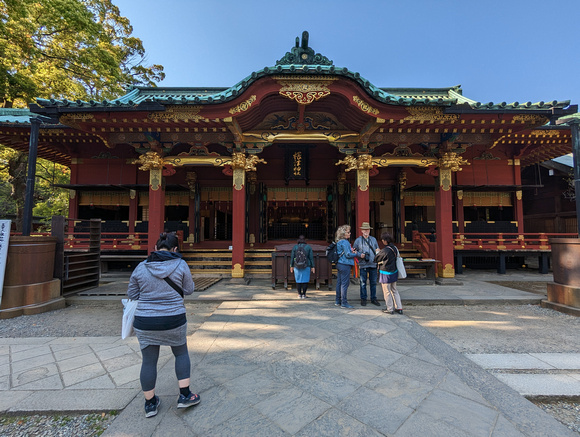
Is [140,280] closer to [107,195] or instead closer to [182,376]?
[182,376]

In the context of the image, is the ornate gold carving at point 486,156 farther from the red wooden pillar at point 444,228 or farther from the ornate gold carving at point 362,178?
the ornate gold carving at point 362,178

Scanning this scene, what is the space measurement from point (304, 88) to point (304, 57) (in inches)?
43.6

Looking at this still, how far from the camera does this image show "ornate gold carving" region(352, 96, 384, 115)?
677 cm

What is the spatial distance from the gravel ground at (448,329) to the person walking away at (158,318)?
0.67 metres

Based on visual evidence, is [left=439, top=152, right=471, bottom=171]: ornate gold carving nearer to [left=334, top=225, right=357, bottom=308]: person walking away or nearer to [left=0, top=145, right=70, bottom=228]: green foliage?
[left=334, top=225, right=357, bottom=308]: person walking away

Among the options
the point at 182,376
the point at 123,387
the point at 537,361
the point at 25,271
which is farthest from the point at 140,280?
the point at 25,271

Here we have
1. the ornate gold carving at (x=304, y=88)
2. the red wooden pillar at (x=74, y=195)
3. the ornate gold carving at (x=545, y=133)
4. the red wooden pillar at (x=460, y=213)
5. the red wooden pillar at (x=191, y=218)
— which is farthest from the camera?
the red wooden pillar at (x=191, y=218)

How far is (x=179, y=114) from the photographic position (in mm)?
6914

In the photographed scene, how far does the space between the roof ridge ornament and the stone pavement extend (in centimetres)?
673

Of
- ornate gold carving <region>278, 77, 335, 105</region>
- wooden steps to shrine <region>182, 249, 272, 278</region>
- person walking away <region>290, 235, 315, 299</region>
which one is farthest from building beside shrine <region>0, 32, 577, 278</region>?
person walking away <region>290, 235, 315, 299</region>

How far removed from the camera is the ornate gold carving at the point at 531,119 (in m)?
6.61

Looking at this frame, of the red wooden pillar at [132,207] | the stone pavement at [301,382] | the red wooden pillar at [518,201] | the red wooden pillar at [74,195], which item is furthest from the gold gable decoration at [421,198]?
the red wooden pillar at [74,195]

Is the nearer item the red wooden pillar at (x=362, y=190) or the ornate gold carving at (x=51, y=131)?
the red wooden pillar at (x=362, y=190)

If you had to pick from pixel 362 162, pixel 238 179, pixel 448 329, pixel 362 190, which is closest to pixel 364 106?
pixel 362 162
